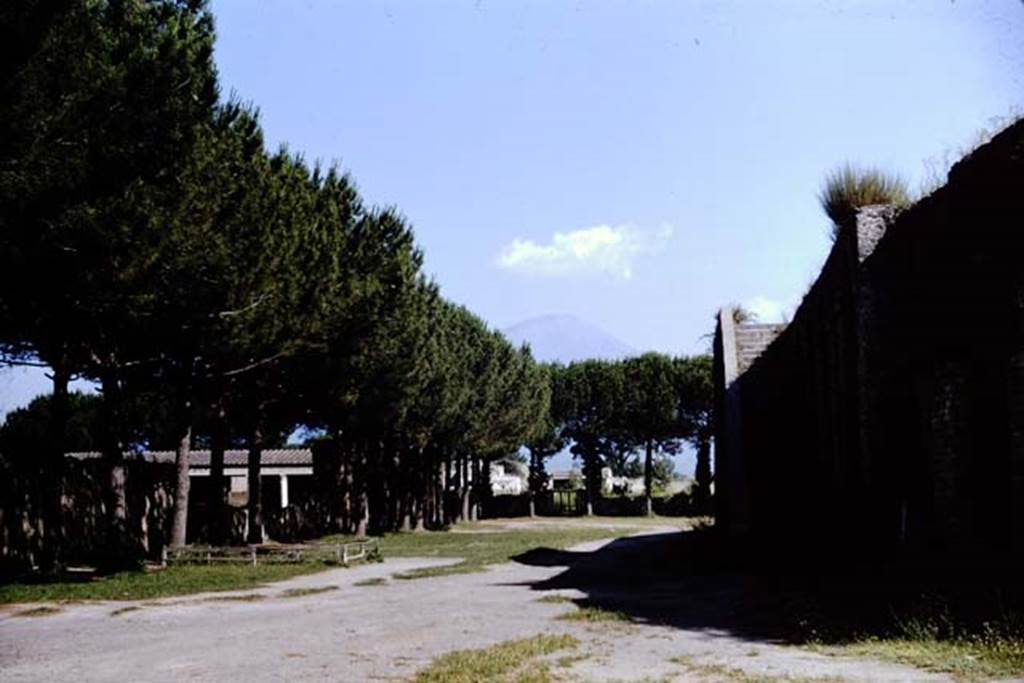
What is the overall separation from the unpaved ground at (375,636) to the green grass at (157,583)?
114 cm

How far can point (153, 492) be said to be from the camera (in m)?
29.5

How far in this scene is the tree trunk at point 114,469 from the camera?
23375 millimetres

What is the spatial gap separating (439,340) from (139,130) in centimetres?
2596

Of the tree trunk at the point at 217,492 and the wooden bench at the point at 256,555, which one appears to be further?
the tree trunk at the point at 217,492

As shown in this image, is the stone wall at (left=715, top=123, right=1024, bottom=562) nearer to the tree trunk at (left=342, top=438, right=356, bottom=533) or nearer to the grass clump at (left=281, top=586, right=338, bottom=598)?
the grass clump at (left=281, top=586, right=338, bottom=598)

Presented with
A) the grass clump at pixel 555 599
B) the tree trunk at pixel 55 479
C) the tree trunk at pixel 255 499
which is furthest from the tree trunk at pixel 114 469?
the grass clump at pixel 555 599

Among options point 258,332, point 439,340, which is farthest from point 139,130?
point 439,340

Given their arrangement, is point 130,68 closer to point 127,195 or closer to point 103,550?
point 127,195

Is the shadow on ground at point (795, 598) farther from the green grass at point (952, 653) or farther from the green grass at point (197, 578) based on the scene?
the green grass at point (197, 578)

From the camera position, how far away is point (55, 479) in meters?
24.2

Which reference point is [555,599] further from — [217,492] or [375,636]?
[217,492]

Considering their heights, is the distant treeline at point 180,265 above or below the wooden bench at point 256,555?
above

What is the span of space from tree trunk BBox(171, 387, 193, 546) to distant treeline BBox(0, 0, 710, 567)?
0.06 m

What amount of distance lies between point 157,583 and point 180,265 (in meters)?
6.74
